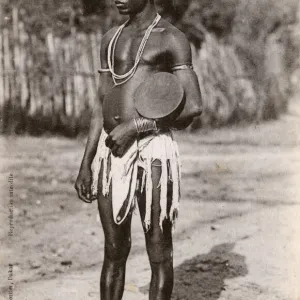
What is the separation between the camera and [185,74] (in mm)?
3324

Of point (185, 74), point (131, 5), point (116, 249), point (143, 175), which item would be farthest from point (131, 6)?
point (116, 249)

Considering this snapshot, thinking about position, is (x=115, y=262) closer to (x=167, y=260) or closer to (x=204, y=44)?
(x=167, y=260)

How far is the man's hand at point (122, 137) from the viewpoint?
333 cm

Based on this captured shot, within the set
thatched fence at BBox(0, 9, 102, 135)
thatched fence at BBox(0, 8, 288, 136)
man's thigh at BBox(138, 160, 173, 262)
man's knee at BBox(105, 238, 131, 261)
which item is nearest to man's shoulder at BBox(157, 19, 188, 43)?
man's thigh at BBox(138, 160, 173, 262)

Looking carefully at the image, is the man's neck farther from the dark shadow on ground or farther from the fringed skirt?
the dark shadow on ground

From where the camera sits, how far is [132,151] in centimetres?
339

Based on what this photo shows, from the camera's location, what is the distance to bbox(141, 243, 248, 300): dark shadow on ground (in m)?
4.45

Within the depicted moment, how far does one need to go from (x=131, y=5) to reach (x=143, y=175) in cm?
89

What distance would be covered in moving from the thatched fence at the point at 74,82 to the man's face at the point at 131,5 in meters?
2.92

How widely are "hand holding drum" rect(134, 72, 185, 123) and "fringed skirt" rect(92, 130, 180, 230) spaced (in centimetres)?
16

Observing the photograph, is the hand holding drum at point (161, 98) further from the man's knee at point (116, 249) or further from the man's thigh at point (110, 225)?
the man's knee at point (116, 249)

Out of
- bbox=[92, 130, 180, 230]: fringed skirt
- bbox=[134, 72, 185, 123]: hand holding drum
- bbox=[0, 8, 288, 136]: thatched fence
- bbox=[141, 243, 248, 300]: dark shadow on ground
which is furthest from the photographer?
bbox=[0, 8, 288, 136]: thatched fence

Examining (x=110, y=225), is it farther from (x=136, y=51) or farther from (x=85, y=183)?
(x=136, y=51)

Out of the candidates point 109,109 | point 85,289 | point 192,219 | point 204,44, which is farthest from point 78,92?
point 109,109
